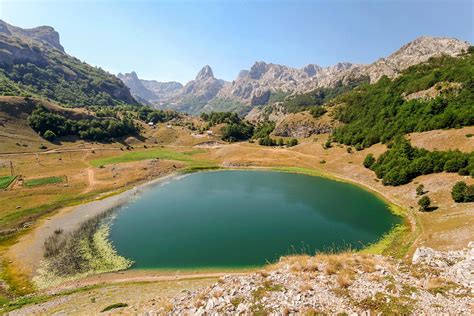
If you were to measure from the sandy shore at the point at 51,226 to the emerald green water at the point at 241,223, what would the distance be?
16.8 ft

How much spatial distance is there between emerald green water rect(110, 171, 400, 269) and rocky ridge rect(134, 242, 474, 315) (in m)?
19.0

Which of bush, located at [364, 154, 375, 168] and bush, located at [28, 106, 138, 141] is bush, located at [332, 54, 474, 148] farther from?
bush, located at [28, 106, 138, 141]

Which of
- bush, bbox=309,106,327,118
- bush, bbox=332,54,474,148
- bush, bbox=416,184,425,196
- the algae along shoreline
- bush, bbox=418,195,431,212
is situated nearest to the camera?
the algae along shoreline

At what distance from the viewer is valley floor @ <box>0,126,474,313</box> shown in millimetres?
34688

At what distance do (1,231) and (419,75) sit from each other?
166 metres

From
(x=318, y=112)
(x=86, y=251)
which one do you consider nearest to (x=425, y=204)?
(x=86, y=251)

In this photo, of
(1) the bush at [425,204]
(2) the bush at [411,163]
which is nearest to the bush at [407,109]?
(2) the bush at [411,163]

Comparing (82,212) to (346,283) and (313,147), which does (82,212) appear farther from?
(313,147)

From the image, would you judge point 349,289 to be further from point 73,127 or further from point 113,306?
point 73,127

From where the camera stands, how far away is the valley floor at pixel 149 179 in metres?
34.7

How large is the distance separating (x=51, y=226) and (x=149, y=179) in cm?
3684

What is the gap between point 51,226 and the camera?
5234 centimetres

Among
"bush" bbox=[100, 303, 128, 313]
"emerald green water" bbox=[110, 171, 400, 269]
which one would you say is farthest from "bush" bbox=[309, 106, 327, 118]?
"bush" bbox=[100, 303, 128, 313]

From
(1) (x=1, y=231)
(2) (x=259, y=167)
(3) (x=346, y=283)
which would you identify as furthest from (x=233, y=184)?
(3) (x=346, y=283)
